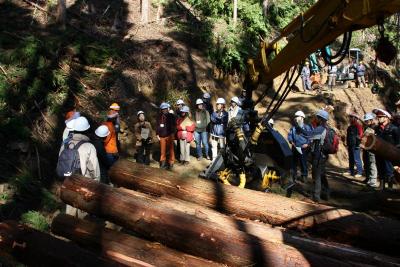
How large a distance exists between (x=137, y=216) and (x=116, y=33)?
1503cm

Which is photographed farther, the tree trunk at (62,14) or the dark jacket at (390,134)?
the tree trunk at (62,14)

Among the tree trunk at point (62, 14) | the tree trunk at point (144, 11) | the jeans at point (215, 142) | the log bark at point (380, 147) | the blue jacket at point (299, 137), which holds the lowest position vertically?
the jeans at point (215, 142)

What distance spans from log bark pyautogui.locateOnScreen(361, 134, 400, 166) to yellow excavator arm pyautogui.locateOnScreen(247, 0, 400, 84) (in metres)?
1.62

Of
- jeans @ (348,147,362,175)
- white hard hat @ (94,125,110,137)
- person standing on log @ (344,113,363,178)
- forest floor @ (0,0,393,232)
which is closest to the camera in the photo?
white hard hat @ (94,125,110,137)

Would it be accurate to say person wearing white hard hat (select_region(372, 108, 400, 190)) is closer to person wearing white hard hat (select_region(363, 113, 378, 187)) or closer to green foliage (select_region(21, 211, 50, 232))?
person wearing white hard hat (select_region(363, 113, 378, 187))

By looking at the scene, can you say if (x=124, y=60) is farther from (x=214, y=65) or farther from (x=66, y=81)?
(x=214, y=65)

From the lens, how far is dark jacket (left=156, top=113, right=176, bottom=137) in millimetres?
12133

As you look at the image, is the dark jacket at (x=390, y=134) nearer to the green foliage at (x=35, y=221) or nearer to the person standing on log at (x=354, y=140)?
the person standing on log at (x=354, y=140)

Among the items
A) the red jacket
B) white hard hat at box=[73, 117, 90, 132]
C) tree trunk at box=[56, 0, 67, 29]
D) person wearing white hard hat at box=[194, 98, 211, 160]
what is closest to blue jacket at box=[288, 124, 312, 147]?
person wearing white hard hat at box=[194, 98, 211, 160]

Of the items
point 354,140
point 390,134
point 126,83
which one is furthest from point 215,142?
point 390,134

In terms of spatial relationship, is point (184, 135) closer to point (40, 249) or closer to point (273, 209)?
point (273, 209)

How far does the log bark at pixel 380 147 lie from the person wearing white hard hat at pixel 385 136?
5.14 meters

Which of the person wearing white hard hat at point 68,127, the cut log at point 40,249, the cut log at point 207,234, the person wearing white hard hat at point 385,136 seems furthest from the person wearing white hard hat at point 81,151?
the person wearing white hard hat at point 385,136

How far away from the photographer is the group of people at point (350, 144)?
994cm
